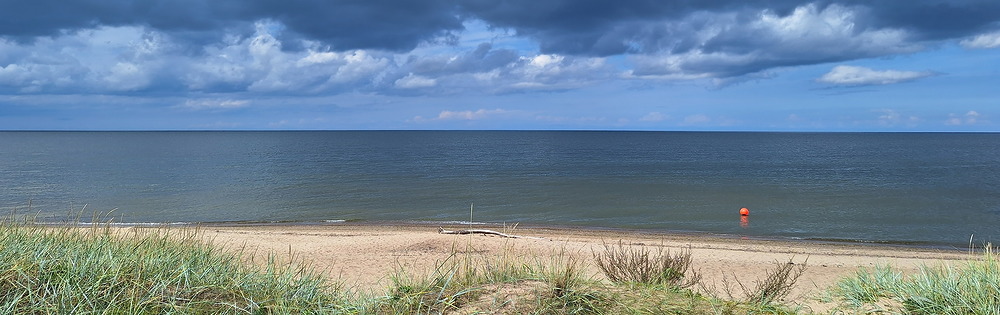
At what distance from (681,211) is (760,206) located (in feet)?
13.7

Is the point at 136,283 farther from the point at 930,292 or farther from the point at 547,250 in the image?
→ the point at 547,250

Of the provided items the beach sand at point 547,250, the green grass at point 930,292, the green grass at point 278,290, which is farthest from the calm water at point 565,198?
the green grass at point 930,292

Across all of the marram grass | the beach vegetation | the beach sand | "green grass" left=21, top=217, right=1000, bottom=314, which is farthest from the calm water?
the beach vegetation

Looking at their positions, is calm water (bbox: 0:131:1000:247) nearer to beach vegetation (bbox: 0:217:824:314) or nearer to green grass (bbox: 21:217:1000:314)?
green grass (bbox: 21:217:1000:314)

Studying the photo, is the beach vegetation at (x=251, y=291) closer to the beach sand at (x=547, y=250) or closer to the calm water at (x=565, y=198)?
the beach sand at (x=547, y=250)

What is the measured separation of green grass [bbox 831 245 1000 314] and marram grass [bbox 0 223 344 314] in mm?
5687

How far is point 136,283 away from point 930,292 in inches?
295

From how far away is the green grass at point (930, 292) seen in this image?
6129 millimetres

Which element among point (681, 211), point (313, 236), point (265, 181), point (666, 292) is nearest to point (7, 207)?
point (265, 181)

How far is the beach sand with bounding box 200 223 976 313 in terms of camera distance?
12400mm

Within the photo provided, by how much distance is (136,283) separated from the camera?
5.16 meters

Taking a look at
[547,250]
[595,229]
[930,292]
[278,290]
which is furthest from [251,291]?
[595,229]

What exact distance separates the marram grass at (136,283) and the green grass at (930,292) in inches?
224

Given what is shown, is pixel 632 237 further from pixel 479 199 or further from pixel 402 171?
pixel 402 171
